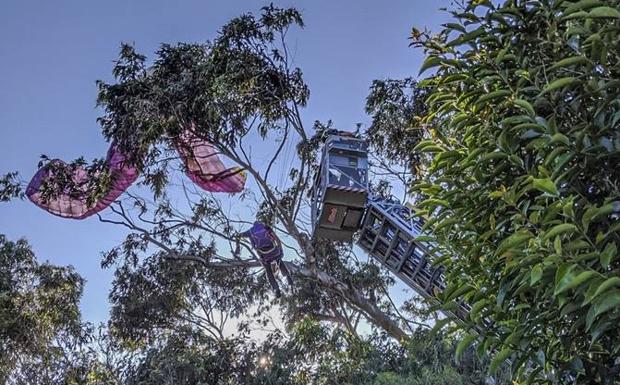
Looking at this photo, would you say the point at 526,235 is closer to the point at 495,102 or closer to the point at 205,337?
the point at 495,102

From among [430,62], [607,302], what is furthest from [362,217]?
[607,302]

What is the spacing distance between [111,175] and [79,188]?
1.62 feet

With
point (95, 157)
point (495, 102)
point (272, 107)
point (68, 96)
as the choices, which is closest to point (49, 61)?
point (68, 96)

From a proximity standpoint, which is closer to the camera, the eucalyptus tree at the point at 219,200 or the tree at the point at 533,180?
the tree at the point at 533,180

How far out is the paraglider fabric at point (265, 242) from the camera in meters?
7.82

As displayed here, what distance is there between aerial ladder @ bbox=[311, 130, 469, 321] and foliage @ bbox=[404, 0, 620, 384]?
4.00 meters

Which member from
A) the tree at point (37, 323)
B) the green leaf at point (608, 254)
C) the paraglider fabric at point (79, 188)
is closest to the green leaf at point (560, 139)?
the green leaf at point (608, 254)

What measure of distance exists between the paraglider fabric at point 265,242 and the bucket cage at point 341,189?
1.70 metres

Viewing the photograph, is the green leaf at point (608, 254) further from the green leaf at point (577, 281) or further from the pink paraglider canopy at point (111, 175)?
the pink paraglider canopy at point (111, 175)

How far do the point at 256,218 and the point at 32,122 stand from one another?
3457mm

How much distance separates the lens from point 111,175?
7895mm

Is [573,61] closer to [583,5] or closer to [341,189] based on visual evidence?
[583,5]

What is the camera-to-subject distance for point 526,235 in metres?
1.28

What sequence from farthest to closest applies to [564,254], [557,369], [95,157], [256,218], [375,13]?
[256,218]
[95,157]
[375,13]
[557,369]
[564,254]
